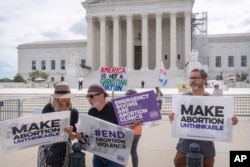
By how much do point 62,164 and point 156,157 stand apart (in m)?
3.73

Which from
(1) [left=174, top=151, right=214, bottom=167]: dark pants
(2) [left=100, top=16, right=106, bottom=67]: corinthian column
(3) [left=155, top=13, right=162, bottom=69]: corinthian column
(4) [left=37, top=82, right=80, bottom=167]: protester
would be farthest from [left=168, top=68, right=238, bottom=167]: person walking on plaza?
(2) [left=100, top=16, right=106, bottom=67]: corinthian column

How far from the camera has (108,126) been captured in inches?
163

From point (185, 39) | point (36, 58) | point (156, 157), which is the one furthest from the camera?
point (36, 58)

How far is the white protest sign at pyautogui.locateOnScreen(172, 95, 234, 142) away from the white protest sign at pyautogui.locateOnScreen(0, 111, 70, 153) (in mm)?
1561

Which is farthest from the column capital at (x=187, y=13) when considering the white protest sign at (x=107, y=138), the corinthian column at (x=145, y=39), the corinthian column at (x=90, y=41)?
the white protest sign at (x=107, y=138)

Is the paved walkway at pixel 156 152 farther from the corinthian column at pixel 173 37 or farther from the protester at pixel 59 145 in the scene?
the corinthian column at pixel 173 37

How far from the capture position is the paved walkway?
698 centimetres

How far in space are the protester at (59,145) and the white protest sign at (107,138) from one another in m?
0.16

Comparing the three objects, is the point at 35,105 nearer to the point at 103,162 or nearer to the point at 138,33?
the point at 103,162

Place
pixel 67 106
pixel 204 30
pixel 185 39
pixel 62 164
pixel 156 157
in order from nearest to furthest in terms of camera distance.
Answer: pixel 62 164
pixel 67 106
pixel 156 157
pixel 185 39
pixel 204 30

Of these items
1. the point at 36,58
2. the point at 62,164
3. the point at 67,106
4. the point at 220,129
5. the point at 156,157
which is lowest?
the point at 156,157

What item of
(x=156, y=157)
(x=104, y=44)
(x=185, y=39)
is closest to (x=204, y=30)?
(x=185, y=39)

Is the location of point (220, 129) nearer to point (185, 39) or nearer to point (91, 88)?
point (91, 88)

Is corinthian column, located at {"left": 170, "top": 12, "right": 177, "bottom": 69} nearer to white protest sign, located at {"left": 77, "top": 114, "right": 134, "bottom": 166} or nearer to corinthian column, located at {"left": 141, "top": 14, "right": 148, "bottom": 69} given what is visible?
corinthian column, located at {"left": 141, "top": 14, "right": 148, "bottom": 69}
